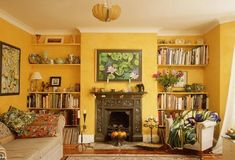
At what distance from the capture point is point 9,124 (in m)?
3.89

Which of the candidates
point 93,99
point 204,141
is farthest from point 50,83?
point 204,141

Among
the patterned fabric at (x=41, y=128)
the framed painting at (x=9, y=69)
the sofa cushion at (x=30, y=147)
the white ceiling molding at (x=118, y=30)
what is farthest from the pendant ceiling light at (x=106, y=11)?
the white ceiling molding at (x=118, y=30)

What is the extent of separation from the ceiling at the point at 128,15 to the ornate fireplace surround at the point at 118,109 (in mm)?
1490

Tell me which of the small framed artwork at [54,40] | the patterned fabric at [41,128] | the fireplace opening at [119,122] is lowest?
the fireplace opening at [119,122]

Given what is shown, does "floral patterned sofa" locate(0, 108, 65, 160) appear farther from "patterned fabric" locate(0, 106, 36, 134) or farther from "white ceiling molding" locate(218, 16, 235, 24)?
"white ceiling molding" locate(218, 16, 235, 24)

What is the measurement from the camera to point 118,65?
5.82 meters

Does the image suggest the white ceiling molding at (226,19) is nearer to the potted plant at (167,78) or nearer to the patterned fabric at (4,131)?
the potted plant at (167,78)

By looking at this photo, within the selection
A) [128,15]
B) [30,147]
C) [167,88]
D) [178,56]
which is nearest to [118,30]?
[128,15]

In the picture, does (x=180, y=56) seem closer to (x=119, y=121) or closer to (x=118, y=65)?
(x=118, y=65)

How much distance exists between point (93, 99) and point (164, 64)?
70.7 inches

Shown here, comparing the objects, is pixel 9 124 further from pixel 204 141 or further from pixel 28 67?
pixel 204 141

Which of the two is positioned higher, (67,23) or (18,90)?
(67,23)

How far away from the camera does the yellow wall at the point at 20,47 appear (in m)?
4.67

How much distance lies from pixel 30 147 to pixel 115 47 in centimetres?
317
